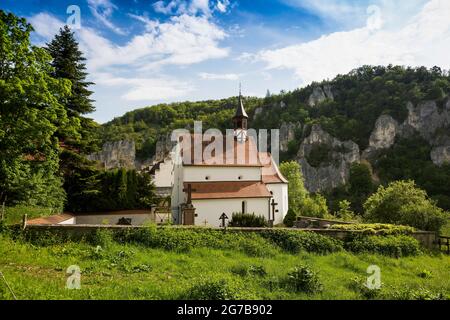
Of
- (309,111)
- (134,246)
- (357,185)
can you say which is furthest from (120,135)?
(134,246)

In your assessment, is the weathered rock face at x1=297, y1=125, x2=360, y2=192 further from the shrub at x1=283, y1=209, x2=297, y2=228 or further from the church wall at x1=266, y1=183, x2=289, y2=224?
the shrub at x1=283, y1=209, x2=297, y2=228

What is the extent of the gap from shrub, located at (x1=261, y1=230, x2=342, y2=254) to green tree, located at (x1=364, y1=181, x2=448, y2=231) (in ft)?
25.1

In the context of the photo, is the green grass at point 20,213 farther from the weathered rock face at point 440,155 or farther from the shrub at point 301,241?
the weathered rock face at point 440,155

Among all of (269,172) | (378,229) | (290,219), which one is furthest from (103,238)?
(269,172)

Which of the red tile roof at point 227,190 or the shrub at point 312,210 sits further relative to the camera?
the shrub at point 312,210

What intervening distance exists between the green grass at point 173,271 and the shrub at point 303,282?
26 cm

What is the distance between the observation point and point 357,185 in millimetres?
67438

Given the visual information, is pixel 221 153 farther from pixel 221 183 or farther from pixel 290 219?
pixel 290 219

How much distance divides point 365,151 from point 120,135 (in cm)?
7311

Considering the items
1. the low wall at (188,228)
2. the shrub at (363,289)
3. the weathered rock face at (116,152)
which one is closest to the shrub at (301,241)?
the low wall at (188,228)

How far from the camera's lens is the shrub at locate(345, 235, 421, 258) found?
15305mm

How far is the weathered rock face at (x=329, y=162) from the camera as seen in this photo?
2963 inches

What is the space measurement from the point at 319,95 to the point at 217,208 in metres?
89.2

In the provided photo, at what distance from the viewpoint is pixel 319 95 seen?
101812 mm
